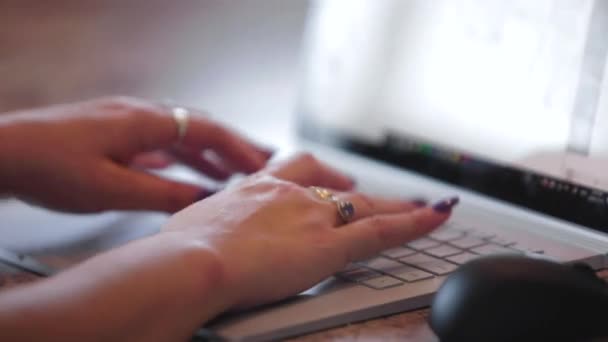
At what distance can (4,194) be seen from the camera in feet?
2.95

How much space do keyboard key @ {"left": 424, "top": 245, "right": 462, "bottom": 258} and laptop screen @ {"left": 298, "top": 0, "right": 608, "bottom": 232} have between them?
0.43 feet

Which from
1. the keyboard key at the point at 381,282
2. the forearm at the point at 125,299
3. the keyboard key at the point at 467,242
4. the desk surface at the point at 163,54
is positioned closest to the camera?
the forearm at the point at 125,299

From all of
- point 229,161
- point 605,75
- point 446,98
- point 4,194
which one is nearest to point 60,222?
point 4,194

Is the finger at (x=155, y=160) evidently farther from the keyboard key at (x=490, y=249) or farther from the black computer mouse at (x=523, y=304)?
the black computer mouse at (x=523, y=304)

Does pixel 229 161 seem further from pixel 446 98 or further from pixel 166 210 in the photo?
pixel 446 98

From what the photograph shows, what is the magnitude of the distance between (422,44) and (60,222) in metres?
0.47

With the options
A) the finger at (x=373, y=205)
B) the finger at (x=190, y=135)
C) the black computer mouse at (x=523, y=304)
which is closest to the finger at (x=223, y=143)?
the finger at (x=190, y=135)

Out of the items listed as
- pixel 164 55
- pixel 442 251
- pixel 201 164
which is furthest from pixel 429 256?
pixel 164 55

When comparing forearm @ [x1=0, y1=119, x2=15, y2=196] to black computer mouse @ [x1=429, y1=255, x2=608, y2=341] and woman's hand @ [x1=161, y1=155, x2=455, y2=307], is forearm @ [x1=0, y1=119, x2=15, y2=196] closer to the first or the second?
woman's hand @ [x1=161, y1=155, x2=455, y2=307]

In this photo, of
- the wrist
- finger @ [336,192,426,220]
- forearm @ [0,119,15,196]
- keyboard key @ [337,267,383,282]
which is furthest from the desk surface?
the wrist

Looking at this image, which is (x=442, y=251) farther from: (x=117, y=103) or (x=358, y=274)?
(x=117, y=103)

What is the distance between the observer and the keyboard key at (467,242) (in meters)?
0.79

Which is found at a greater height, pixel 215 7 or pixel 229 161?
pixel 215 7

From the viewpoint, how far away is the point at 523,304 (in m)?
0.56
